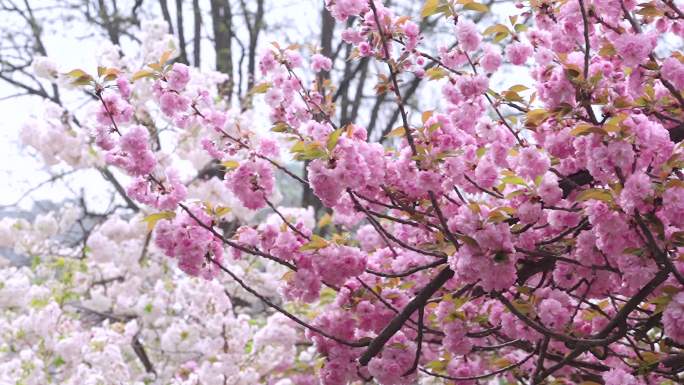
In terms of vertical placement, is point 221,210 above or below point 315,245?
above

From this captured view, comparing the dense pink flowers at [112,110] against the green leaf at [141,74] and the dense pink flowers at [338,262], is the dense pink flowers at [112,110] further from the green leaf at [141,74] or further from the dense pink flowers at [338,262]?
the dense pink flowers at [338,262]

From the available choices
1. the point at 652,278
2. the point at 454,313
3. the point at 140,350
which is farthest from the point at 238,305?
the point at 652,278

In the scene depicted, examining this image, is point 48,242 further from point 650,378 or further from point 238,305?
point 650,378

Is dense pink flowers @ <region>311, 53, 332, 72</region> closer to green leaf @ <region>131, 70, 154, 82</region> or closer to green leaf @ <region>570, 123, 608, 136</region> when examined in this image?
green leaf @ <region>131, 70, 154, 82</region>

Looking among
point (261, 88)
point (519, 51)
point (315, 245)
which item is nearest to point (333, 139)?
point (315, 245)

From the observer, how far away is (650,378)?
103 inches

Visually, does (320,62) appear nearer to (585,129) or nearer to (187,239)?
(187,239)

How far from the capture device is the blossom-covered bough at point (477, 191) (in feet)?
6.46

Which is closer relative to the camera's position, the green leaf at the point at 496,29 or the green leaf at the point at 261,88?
the green leaf at the point at 496,29

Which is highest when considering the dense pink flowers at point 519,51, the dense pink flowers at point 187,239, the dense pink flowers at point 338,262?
the dense pink flowers at point 519,51

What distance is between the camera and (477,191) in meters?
2.81

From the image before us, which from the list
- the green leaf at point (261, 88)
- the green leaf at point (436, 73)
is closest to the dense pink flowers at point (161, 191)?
the green leaf at point (261, 88)

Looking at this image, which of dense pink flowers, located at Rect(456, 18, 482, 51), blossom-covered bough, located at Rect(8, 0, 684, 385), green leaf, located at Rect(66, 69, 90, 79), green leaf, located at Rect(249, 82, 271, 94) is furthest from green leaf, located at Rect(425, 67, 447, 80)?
green leaf, located at Rect(66, 69, 90, 79)

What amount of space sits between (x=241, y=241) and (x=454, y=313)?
2.81 feet
